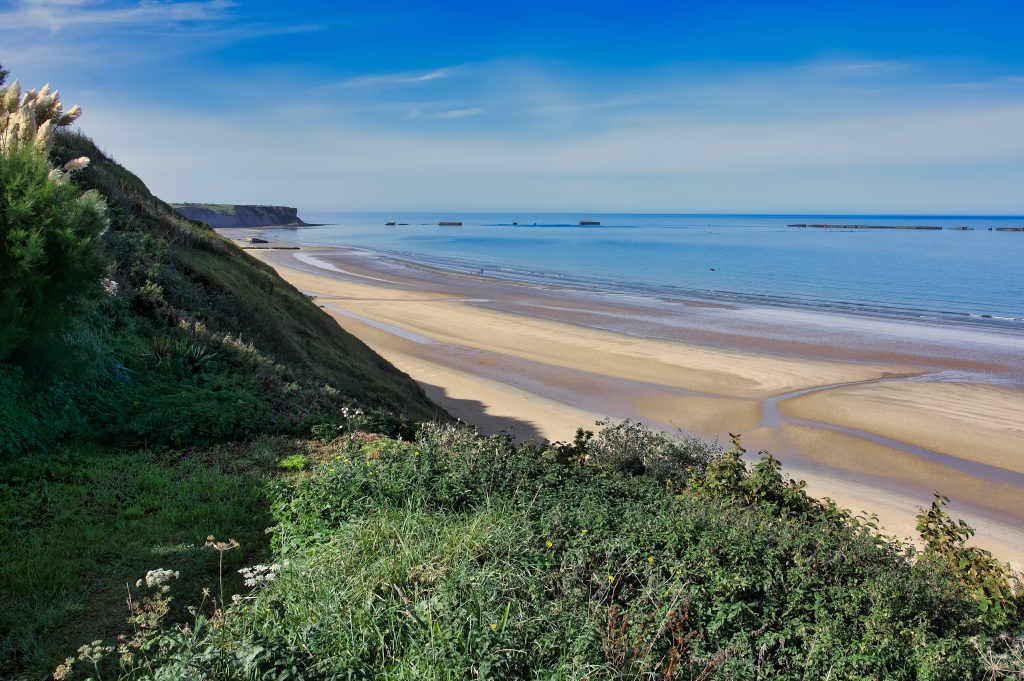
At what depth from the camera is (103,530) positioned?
626 centimetres

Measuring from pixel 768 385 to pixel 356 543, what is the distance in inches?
742

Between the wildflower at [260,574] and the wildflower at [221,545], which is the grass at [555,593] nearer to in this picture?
the wildflower at [260,574]

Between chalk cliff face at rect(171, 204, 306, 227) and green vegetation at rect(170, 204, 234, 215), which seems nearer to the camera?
chalk cliff face at rect(171, 204, 306, 227)

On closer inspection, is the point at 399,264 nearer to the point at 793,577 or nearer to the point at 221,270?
the point at 221,270

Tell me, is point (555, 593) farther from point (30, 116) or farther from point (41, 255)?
point (30, 116)

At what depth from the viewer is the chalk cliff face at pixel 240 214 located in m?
140

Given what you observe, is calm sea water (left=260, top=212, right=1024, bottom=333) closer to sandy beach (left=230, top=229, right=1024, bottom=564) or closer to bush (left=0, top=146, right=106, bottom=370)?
sandy beach (left=230, top=229, right=1024, bottom=564)

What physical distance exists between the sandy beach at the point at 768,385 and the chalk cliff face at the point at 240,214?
116 meters

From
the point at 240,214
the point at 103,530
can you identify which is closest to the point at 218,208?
the point at 240,214

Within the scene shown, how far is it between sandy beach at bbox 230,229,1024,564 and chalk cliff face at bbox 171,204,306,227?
11603 centimetres

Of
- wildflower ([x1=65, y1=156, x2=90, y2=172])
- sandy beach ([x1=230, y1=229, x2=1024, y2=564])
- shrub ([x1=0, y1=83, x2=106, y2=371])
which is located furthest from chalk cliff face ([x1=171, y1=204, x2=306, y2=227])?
shrub ([x1=0, y1=83, x2=106, y2=371])

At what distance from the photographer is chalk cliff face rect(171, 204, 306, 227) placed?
461ft

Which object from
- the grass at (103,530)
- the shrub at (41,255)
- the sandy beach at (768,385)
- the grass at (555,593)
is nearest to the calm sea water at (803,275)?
the sandy beach at (768,385)

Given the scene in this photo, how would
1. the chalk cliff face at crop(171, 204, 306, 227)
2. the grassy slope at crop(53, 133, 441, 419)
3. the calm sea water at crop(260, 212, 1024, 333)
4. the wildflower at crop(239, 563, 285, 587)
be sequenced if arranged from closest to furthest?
the wildflower at crop(239, 563, 285, 587)
the grassy slope at crop(53, 133, 441, 419)
the calm sea water at crop(260, 212, 1024, 333)
the chalk cliff face at crop(171, 204, 306, 227)
